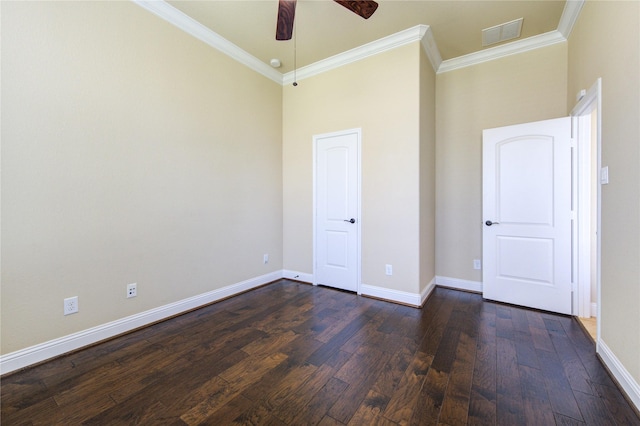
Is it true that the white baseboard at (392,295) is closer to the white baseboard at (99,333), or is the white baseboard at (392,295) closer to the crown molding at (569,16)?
the white baseboard at (99,333)

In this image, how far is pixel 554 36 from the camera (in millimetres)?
3014

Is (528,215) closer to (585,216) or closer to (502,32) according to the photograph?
(585,216)

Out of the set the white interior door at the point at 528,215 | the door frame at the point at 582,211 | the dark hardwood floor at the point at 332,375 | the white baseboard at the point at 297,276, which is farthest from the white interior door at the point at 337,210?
the door frame at the point at 582,211

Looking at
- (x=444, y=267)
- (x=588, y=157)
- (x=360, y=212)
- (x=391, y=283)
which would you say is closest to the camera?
(x=588, y=157)

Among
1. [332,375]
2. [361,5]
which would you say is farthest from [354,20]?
[332,375]

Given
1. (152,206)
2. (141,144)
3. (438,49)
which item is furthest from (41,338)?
(438,49)

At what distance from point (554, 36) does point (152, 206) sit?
4.62m

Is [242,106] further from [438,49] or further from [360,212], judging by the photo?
[438,49]

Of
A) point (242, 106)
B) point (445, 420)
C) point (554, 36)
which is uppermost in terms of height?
point (554, 36)

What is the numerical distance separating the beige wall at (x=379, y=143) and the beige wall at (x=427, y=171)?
144 millimetres

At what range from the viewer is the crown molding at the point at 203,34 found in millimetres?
2568

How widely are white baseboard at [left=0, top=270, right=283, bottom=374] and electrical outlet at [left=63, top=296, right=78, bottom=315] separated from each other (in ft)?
0.60

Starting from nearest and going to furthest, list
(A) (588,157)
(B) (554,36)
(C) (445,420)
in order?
(C) (445,420) < (A) (588,157) < (B) (554,36)

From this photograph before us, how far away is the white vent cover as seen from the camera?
9.41 feet
